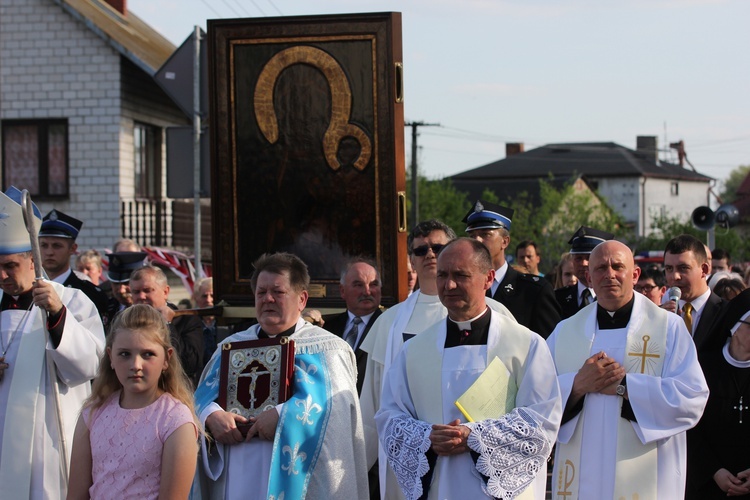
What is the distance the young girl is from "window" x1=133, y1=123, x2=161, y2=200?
19.5m

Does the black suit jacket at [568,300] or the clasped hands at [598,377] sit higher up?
the black suit jacket at [568,300]

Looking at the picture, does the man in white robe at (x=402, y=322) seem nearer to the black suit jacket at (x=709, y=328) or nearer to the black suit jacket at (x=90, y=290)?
the black suit jacket at (x=709, y=328)

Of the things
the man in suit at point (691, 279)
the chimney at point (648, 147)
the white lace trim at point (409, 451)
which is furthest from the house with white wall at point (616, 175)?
Answer: the white lace trim at point (409, 451)

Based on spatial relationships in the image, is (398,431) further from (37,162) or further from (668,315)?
(37,162)

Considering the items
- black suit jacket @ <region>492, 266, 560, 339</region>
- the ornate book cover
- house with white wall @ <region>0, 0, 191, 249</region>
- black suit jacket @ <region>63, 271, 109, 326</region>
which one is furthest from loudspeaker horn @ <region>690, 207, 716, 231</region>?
house with white wall @ <region>0, 0, 191, 249</region>

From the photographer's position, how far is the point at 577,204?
183ft

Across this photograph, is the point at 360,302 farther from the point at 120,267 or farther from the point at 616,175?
the point at 616,175

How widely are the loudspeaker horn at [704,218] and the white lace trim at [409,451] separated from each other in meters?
10.9

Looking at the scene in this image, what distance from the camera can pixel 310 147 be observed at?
29.7 feet

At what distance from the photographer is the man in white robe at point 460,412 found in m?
5.13

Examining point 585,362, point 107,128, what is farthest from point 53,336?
point 107,128

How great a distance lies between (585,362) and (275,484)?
5.85 ft

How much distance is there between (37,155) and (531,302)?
1878cm

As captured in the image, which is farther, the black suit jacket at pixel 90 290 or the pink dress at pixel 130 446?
the black suit jacket at pixel 90 290
